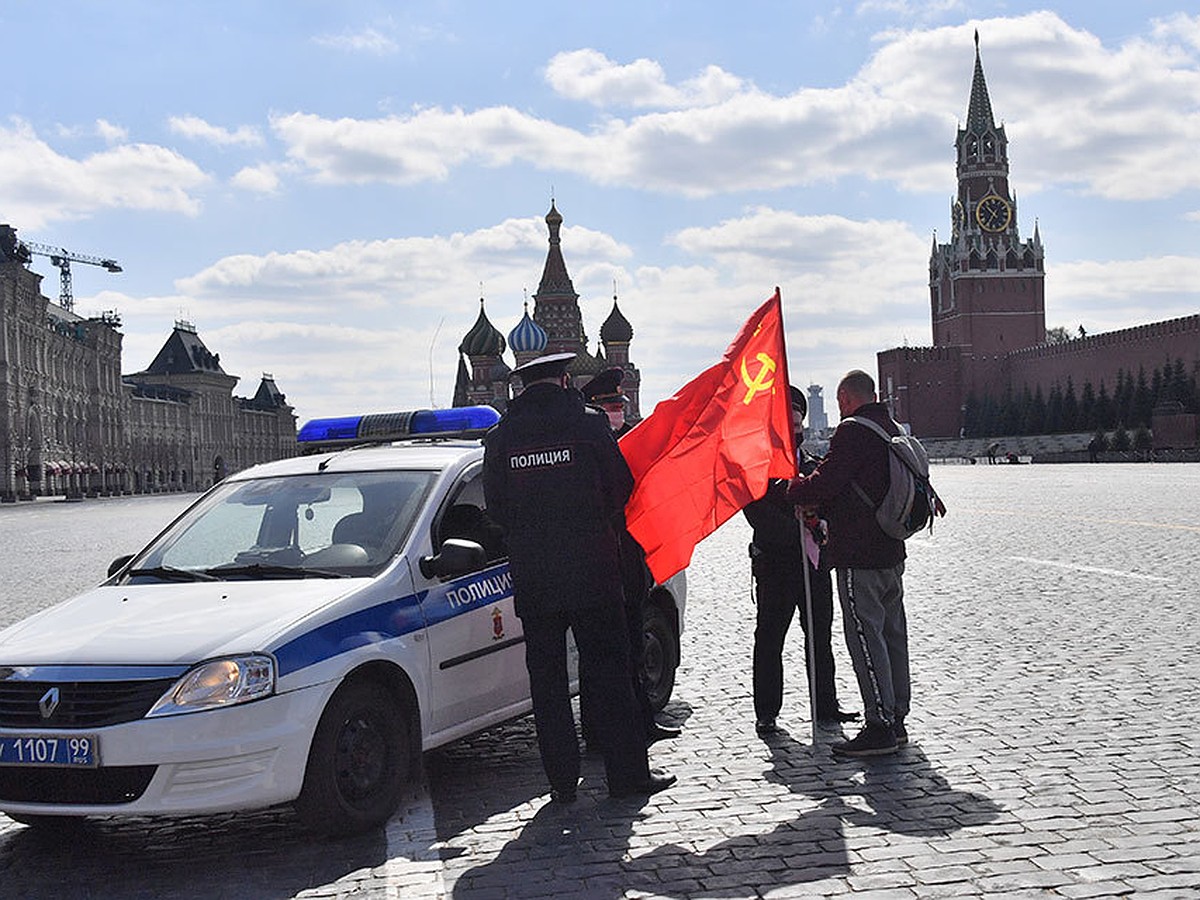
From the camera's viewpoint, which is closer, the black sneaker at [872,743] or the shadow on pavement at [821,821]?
the shadow on pavement at [821,821]

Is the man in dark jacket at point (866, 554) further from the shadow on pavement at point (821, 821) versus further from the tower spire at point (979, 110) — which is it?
the tower spire at point (979, 110)

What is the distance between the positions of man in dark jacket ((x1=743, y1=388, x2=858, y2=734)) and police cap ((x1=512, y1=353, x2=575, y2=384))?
1469mm

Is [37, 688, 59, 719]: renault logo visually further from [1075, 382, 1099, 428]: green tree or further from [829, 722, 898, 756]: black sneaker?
[1075, 382, 1099, 428]: green tree

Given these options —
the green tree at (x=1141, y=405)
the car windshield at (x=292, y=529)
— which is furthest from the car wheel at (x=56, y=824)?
the green tree at (x=1141, y=405)

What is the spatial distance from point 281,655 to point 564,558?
124 centimetres

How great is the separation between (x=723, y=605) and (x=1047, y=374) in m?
107

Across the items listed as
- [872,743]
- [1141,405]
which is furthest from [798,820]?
[1141,405]

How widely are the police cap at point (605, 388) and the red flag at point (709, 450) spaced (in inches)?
19.9

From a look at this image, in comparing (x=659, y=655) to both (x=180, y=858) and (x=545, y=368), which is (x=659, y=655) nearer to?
(x=545, y=368)

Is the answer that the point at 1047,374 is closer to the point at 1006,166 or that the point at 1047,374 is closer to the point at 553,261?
the point at 1006,166

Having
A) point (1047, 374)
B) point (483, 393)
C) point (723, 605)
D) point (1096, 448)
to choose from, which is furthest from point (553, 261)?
point (723, 605)

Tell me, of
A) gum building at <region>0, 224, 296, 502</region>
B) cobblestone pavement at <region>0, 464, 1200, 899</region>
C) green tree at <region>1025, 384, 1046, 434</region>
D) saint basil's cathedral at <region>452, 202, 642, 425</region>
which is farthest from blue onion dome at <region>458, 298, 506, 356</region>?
cobblestone pavement at <region>0, 464, 1200, 899</region>

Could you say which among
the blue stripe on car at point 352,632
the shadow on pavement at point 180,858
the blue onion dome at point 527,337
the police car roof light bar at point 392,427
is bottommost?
the shadow on pavement at point 180,858

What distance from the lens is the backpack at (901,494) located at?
678 centimetres
